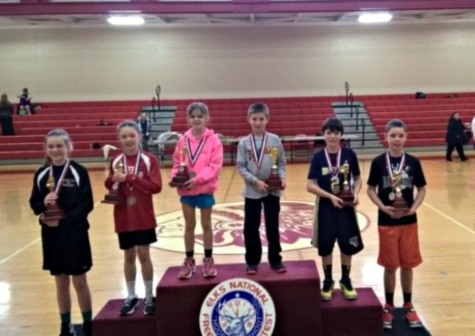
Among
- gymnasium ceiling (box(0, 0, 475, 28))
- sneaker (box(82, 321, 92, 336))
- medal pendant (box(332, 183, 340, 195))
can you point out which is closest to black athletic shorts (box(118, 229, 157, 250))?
sneaker (box(82, 321, 92, 336))

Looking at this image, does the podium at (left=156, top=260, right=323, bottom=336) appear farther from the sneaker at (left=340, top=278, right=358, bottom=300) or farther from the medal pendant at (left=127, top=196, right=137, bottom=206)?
the medal pendant at (left=127, top=196, right=137, bottom=206)

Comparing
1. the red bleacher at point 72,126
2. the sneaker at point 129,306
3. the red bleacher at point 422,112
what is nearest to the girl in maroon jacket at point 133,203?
the sneaker at point 129,306

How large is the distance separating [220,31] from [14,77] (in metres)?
8.58

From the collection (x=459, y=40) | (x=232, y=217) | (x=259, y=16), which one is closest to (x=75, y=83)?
(x=259, y=16)

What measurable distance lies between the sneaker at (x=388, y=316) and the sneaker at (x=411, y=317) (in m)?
0.10

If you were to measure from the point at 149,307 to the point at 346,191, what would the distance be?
5.23 feet

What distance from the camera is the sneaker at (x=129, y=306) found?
3.02 meters

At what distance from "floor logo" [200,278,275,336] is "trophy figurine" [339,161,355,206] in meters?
0.83

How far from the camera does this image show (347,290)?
10.2ft

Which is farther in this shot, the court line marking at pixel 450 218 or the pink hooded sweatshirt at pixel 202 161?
the court line marking at pixel 450 218

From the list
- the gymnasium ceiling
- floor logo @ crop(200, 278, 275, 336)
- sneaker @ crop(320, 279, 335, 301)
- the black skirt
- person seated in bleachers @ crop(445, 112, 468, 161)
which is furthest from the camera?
the gymnasium ceiling

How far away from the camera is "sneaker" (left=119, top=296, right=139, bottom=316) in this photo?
9.90 ft

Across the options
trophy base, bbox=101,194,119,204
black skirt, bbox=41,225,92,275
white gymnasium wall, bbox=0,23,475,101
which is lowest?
→ black skirt, bbox=41,225,92,275

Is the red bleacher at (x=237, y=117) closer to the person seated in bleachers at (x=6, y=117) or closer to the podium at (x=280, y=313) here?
the person seated in bleachers at (x=6, y=117)
